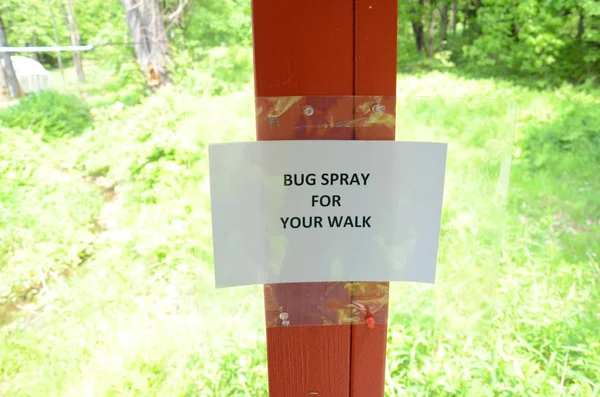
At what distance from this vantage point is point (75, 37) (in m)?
1.38

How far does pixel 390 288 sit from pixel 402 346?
1.78 feet

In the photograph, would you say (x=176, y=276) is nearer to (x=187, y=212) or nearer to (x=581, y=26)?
(x=187, y=212)

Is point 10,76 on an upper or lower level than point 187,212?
upper

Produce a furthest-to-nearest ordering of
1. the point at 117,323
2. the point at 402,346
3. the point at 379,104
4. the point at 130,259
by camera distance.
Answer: the point at 130,259 → the point at 117,323 → the point at 402,346 → the point at 379,104

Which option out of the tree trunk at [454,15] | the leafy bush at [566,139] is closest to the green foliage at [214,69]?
the tree trunk at [454,15]

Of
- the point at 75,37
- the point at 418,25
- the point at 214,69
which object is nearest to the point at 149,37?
the point at 75,37

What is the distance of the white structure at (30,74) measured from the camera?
4.43ft

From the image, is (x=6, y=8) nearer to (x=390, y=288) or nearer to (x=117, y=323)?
(x=117, y=323)

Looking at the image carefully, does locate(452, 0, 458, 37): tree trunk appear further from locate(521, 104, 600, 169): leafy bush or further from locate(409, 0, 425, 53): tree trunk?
locate(521, 104, 600, 169): leafy bush

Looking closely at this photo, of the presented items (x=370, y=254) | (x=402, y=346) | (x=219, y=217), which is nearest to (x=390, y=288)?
(x=370, y=254)

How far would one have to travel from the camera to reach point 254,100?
18.3 inches

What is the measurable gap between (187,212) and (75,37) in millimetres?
672

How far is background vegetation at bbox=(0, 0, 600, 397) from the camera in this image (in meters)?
1.06

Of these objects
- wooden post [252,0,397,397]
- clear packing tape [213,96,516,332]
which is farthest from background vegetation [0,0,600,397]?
wooden post [252,0,397,397]
